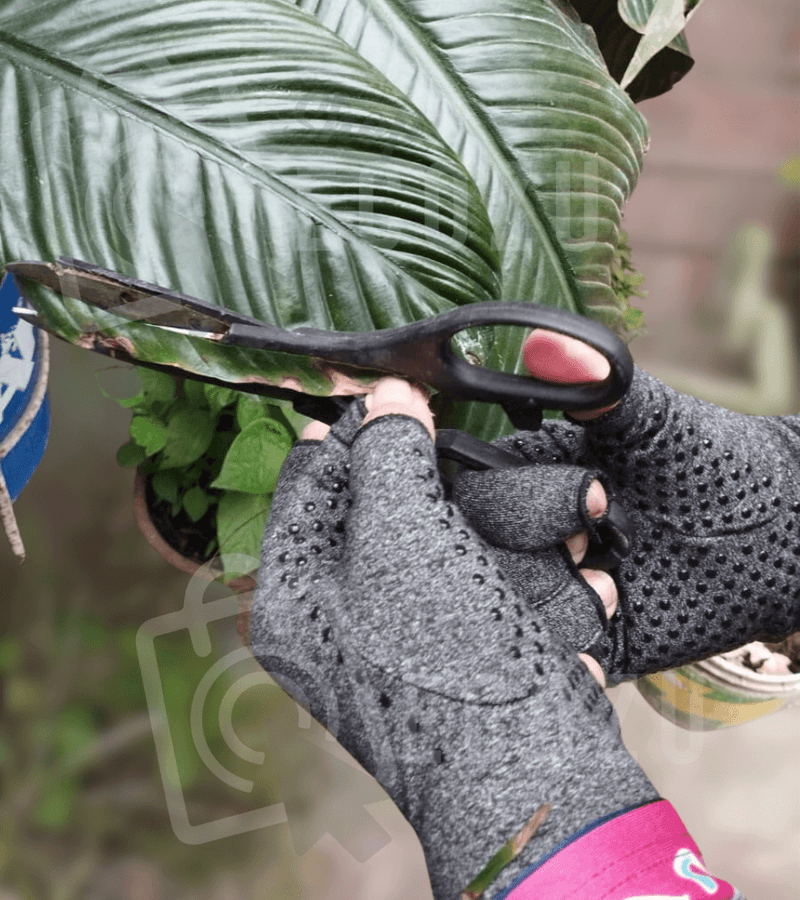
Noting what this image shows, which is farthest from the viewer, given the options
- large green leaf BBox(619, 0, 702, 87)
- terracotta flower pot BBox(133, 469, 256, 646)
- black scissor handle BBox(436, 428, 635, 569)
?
terracotta flower pot BBox(133, 469, 256, 646)

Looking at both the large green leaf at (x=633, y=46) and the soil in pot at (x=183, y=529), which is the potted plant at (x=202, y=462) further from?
the large green leaf at (x=633, y=46)

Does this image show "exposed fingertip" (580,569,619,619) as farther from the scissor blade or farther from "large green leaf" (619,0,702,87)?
"large green leaf" (619,0,702,87)

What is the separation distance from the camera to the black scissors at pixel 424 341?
0.36 meters

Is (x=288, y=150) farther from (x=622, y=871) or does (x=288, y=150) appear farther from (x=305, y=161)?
(x=622, y=871)

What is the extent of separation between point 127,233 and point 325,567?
294mm

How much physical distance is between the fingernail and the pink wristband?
0.15 meters

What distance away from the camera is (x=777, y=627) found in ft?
1.63

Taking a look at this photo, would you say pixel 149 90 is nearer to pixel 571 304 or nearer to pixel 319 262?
pixel 319 262

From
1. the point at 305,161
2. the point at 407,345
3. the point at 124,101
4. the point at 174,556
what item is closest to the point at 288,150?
the point at 305,161

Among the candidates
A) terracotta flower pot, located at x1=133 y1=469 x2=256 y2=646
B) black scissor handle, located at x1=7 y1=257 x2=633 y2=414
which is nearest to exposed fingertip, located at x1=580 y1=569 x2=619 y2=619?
black scissor handle, located at x1=7 y1=257 x2=633 y2=414

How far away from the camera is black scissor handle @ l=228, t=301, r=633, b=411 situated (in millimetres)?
381

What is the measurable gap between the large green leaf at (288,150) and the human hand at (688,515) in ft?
0.53

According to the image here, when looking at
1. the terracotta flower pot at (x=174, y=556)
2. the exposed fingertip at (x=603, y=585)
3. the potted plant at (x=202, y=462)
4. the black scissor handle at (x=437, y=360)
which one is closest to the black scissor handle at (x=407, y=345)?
the black scissor handle at (x=437, y=360)

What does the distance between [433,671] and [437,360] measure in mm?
158
